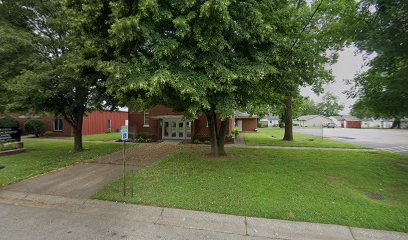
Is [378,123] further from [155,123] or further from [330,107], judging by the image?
[155,123]

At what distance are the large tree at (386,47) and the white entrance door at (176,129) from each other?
543 inches

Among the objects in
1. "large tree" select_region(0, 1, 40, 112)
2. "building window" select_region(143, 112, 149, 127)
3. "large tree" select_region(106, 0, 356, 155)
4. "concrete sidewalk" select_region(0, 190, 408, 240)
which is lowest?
"concrete sidewalk" select_region(0, 190, 408, 240)

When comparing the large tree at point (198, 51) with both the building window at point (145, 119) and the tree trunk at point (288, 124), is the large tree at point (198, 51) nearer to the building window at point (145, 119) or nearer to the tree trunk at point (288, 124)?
the tree trunk at point (288, 124)

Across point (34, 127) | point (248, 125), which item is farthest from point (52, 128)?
point (248, 125)

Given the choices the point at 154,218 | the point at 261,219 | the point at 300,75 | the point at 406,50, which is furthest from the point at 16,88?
the point at 406,50

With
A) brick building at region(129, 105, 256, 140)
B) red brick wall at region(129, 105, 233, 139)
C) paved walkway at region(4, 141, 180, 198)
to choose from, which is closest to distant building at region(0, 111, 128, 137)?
red brick wall at region(129, 105, 233, 139)

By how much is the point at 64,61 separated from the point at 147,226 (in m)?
7.24

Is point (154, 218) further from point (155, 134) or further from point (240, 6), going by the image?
point (155, 134)

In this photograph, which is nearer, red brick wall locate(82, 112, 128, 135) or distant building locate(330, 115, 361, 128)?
red brick wall locate(82, 112, 128, 135)

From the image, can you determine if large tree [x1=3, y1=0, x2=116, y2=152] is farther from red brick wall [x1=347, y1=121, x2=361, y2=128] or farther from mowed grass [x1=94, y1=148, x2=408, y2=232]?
red brick wall [x1=347, y1=121, x2=361, y2=128]

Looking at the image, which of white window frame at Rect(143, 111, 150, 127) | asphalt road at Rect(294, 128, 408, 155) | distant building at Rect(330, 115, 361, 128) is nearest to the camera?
asphalt road at Rect(294, 128, 408, 155)

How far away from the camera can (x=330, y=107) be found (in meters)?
94.9

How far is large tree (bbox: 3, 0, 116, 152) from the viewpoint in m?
6.84

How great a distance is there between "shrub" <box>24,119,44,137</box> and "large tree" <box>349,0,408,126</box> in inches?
1161
